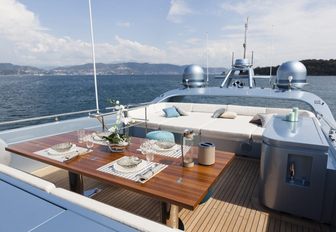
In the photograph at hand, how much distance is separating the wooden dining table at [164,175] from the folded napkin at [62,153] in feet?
0.13

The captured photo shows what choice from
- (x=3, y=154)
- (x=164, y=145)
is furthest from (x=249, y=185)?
(x=3, y=154)

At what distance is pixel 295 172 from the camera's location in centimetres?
236

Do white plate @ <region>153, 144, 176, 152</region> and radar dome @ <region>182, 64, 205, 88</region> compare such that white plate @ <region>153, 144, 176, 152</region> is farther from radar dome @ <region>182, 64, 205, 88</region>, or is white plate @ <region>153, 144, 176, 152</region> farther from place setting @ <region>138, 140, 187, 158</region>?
radar dome @ <region>182, 64, 205, 88</region>

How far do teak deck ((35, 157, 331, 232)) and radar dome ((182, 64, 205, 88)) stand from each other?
500 centimetres

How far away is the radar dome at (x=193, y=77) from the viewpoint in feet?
26.0

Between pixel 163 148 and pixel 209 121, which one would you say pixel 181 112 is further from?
pixel 163 148

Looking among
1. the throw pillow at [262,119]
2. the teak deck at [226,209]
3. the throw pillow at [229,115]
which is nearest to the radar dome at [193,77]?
the throw pillow at [229,115]

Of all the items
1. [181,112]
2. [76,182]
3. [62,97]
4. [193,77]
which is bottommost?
[62,97]

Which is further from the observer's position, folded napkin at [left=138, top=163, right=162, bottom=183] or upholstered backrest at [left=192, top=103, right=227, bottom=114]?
upholstered backrest at [left=192, top=103, right=227, bottom=114]

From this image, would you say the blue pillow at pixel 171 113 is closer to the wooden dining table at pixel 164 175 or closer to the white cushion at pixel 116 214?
the wooden dining table at pixel 164 175

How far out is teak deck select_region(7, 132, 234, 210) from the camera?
1.36m

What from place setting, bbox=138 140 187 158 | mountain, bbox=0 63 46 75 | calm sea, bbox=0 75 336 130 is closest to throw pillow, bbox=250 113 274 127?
place setting, bbox=138 140 187 158

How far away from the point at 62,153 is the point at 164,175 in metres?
1.06

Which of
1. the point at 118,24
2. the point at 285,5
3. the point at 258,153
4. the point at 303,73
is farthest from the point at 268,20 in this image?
the point at 258,153
